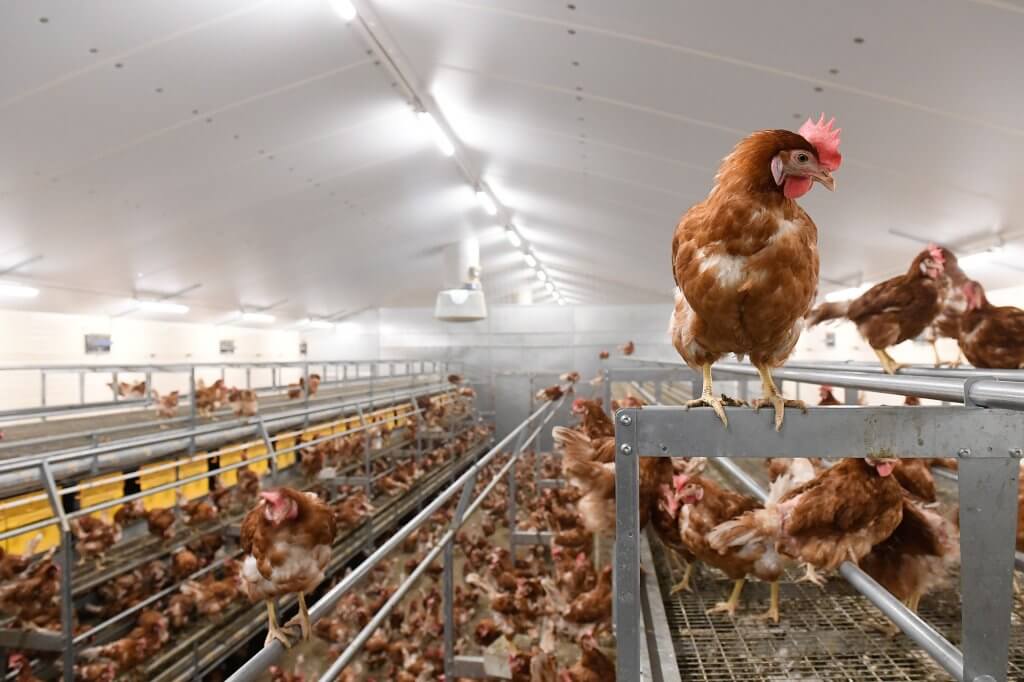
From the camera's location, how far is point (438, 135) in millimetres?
5551

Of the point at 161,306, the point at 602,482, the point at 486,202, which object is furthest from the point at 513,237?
the point at 602,482

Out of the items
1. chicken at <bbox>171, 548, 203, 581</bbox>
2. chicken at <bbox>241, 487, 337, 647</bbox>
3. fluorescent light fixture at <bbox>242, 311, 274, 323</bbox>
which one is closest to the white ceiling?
chicken at <bbox>241, 487, 337, 647</bbox>

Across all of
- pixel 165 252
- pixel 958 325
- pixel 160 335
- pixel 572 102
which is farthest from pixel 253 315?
pixel 958 325

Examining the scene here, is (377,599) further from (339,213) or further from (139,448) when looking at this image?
(339,213)

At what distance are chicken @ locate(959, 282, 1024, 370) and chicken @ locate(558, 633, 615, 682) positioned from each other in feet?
5.53

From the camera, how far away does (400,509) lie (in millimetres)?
6301

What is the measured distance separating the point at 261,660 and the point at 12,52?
11.9ft

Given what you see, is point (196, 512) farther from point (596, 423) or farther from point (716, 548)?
point (716, 548)

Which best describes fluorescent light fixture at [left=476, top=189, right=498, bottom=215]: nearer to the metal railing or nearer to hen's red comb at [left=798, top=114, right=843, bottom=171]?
the metal railing

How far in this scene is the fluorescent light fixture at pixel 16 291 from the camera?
244 inches

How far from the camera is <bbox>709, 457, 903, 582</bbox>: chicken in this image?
143 cm

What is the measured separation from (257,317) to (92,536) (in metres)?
9.20

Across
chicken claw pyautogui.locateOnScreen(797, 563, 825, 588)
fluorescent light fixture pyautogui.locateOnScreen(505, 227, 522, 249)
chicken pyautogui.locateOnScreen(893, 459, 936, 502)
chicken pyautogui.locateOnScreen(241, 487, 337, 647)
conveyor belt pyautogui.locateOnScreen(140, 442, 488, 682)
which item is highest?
fluorescent light fixture pyautogui.locateOnScreen(505, 227, 522, 249)

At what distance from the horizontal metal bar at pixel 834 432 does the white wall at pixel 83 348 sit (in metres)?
9.11
